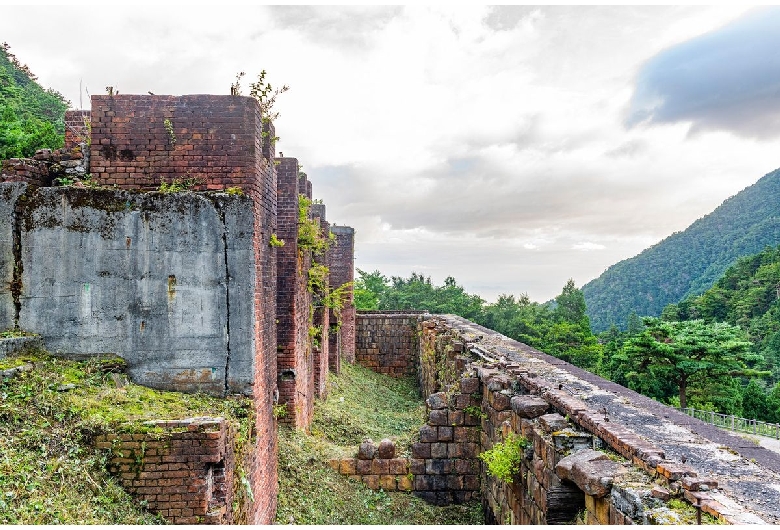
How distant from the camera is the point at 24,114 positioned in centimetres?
1866

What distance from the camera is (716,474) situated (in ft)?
10.6

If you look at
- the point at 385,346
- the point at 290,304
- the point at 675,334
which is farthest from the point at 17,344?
the point at 675,334

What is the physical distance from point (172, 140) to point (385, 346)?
49.6 feet

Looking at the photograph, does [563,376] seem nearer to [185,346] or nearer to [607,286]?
[185,346]

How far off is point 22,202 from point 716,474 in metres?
6.48

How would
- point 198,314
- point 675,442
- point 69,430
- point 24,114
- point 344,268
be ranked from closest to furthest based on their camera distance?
point 675,442 → point 69,430 → point 198,314 → point 344,268 → point 24,114

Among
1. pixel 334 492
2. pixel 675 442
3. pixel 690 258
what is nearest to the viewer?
pixel 675 442

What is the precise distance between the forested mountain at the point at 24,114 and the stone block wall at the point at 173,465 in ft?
25.8

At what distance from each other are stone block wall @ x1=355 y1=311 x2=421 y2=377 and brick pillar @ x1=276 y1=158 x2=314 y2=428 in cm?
1079

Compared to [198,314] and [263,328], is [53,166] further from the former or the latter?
[263,328]

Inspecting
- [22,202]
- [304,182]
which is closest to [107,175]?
[22,202]

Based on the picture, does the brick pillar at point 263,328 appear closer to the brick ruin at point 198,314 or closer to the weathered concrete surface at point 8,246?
the brick ruin at point 198,314

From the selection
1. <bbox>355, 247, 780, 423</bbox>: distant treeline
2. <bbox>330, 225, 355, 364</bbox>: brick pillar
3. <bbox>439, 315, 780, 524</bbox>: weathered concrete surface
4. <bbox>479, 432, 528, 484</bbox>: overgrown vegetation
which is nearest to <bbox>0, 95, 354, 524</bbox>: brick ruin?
<bbox>479, 432, 528, 484</bbox>: overgrown vegetation

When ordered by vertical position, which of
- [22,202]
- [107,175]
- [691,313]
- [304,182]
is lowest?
[691,313]
